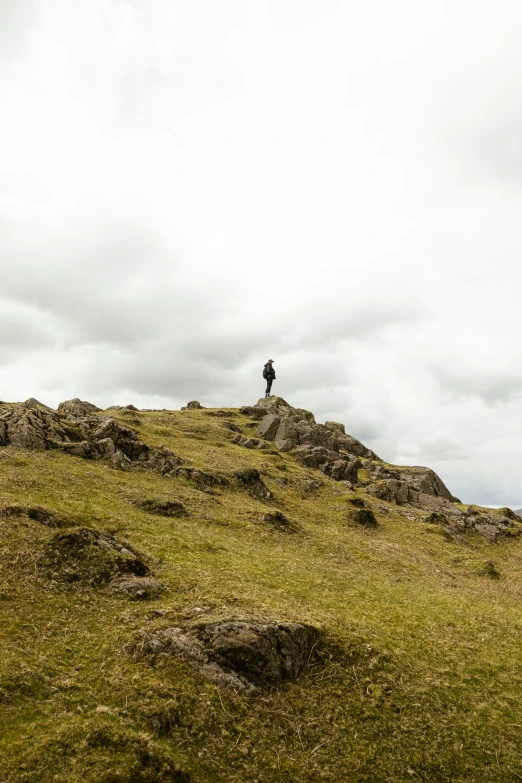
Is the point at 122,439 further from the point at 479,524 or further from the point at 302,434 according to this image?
the point at 302,434

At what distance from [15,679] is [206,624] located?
18.7ft

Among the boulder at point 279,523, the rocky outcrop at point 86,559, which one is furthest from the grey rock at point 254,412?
the rocky outcrop at point 86,559

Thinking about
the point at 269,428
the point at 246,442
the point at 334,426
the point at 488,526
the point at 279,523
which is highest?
the point at 334,426

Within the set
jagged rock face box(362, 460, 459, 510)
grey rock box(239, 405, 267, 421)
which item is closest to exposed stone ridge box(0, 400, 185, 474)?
jagged rock face box(362, 460, 459, 510)

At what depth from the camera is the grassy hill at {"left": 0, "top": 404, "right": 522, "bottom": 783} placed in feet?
38.0

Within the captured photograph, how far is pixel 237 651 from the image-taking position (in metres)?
15.0

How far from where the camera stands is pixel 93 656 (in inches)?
572

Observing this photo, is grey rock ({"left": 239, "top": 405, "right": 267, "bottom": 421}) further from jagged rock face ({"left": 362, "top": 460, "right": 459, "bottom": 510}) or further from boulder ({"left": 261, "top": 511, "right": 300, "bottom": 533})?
boulder ({"left": 261, "top": 511, "right": 300, "bottom": 533})

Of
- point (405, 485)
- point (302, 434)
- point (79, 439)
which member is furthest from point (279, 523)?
point (302, 434)

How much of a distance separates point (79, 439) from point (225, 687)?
3549cm

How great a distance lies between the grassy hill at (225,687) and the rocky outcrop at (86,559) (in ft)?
0.37

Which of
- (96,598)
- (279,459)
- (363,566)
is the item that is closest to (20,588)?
(96,598)

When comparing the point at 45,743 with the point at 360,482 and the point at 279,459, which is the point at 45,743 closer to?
the point at 279,459

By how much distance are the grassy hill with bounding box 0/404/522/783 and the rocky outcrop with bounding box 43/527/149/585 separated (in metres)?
0.11
